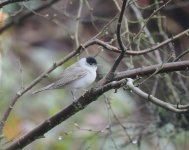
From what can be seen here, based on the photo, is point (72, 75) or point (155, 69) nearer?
point (155, 69)

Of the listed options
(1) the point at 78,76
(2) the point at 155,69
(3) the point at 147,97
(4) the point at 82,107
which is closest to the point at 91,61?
(1) the point at 78,76

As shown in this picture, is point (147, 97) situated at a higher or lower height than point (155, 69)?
lower

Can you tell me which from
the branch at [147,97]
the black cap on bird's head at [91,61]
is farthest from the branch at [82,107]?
the black cap on bird's head at [91,61]

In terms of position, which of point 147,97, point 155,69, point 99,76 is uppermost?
point 99,76

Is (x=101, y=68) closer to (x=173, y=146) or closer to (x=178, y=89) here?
(x=178, y=89)

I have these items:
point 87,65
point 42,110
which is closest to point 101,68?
point 87,65

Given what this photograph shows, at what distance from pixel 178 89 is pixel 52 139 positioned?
4.22 feet

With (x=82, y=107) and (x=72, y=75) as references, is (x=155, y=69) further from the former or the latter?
(x=72, y=75)

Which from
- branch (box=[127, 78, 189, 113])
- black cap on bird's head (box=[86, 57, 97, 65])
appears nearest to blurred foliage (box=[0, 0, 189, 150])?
black cap on bird's head (box=[86, 57, 97, 65])

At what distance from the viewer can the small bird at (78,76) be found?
4.50m

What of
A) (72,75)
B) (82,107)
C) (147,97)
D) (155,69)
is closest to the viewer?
(147,97)

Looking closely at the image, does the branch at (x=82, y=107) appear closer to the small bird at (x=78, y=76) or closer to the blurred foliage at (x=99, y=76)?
the blurred foliage at (x=99, y=76)

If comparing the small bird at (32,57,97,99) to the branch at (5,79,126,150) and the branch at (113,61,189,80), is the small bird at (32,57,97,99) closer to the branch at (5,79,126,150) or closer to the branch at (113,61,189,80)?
the branch at (5,79,126,150)

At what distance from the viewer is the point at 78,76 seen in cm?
472
